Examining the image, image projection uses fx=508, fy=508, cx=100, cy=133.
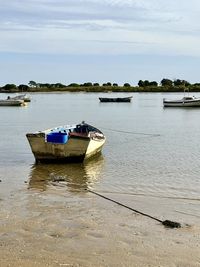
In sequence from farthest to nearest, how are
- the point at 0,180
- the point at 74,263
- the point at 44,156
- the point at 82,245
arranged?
the point at 44,156, the point at 0,180, the point at 82,245, the point at 74,263

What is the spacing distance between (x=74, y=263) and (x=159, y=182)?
30.0 feet

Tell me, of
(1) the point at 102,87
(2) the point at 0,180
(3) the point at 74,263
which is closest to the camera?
(3) the point at 74,263

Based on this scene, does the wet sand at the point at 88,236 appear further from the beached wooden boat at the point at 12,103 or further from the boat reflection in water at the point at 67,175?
the beached wooden boat at the point at 12,103

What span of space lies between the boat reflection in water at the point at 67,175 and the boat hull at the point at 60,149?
0.33 meters

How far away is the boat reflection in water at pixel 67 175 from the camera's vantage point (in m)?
16.4

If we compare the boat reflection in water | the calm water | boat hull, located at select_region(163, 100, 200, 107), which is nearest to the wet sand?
the calm water

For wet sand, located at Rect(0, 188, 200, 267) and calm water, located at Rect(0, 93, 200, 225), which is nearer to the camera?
wet sand, located at Rect(0, 188, 200, 267)

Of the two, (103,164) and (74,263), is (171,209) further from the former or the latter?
(103,164)

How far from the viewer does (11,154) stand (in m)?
24.7

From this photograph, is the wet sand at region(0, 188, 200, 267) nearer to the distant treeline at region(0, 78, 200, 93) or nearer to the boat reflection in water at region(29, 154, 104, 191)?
the boat reflection in water at region(29, 154, 104, 191)

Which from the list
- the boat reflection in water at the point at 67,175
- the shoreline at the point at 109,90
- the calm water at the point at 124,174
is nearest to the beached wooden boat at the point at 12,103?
the calm water at the point at 124,174

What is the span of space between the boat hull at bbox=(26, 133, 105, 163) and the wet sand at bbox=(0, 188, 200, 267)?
688cm

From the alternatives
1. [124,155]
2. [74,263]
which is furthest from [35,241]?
[124,155]

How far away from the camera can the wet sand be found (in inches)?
343
